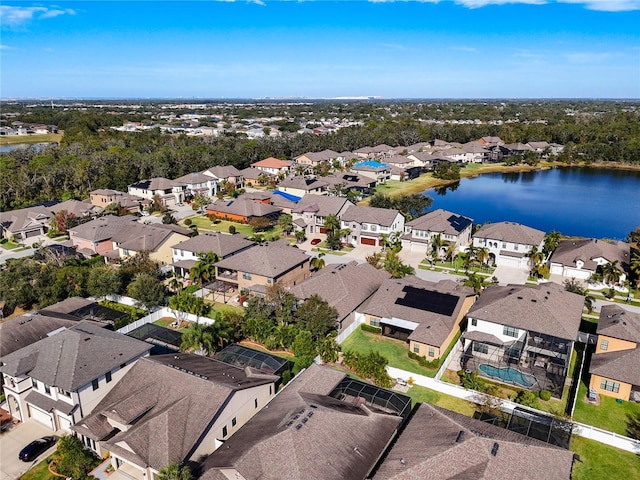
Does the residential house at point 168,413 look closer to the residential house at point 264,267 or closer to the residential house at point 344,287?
the residential house at point 344,287

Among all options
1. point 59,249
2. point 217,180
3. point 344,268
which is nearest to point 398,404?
point 344,268

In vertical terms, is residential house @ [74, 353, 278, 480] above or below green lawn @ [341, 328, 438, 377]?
above

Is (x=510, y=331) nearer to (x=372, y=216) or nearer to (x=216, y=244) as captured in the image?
(x=216, y=244)

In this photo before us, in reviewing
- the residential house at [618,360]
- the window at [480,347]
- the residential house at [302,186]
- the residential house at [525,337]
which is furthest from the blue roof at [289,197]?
the residential house at [618,360]

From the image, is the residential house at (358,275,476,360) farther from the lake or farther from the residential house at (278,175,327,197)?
the residential house at (278,175,327,197)

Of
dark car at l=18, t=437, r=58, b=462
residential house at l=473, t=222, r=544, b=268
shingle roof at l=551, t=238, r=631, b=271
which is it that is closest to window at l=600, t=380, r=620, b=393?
shingle roof at l=551, t=238, r=631, b=271
